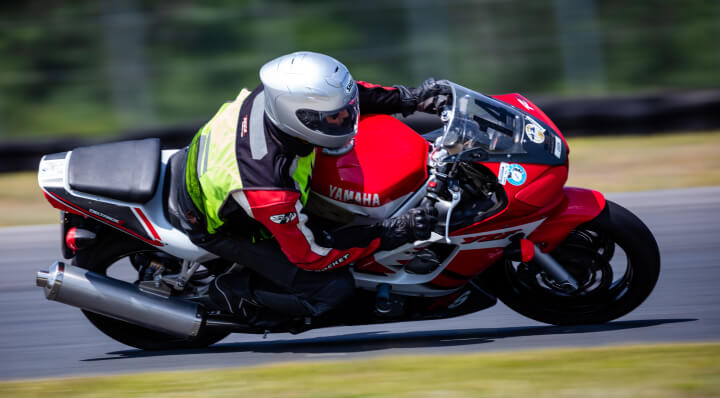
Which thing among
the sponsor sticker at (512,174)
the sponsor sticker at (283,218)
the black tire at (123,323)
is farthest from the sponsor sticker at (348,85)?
the black tire at (123,323)

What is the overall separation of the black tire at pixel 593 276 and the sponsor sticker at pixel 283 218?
48.2 inches

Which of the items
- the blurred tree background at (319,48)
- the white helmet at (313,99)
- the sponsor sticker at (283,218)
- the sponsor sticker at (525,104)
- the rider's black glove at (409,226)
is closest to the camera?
the white helmet at (313,99)

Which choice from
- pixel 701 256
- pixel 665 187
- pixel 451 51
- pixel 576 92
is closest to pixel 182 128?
pixel 451 51

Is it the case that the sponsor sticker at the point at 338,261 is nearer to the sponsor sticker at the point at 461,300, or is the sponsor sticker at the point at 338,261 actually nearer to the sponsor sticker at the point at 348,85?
the sponsor sticker at the point at 461,300

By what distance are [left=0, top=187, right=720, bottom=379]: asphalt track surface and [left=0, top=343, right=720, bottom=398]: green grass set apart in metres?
0.23

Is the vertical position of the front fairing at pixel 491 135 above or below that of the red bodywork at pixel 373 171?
above

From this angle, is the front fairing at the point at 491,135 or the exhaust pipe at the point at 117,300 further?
the exhaust pipe at the point at 117,300

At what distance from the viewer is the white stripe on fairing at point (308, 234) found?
396cm

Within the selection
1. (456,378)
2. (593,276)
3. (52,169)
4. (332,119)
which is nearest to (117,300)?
(52,169)

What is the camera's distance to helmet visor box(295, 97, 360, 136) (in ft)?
12.4

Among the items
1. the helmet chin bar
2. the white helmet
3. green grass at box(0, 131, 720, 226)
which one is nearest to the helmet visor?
the white helmet

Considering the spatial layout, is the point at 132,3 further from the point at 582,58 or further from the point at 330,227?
the point at 330,227

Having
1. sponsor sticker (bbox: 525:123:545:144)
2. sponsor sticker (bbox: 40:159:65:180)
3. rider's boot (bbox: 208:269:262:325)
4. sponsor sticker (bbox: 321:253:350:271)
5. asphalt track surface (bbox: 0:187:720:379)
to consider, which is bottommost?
asphalt track surface (bbox: 0:187:720:379)

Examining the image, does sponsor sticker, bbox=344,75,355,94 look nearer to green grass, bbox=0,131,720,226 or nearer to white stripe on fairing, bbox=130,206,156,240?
white stripe on fairing, bbox=130,206,156,240
